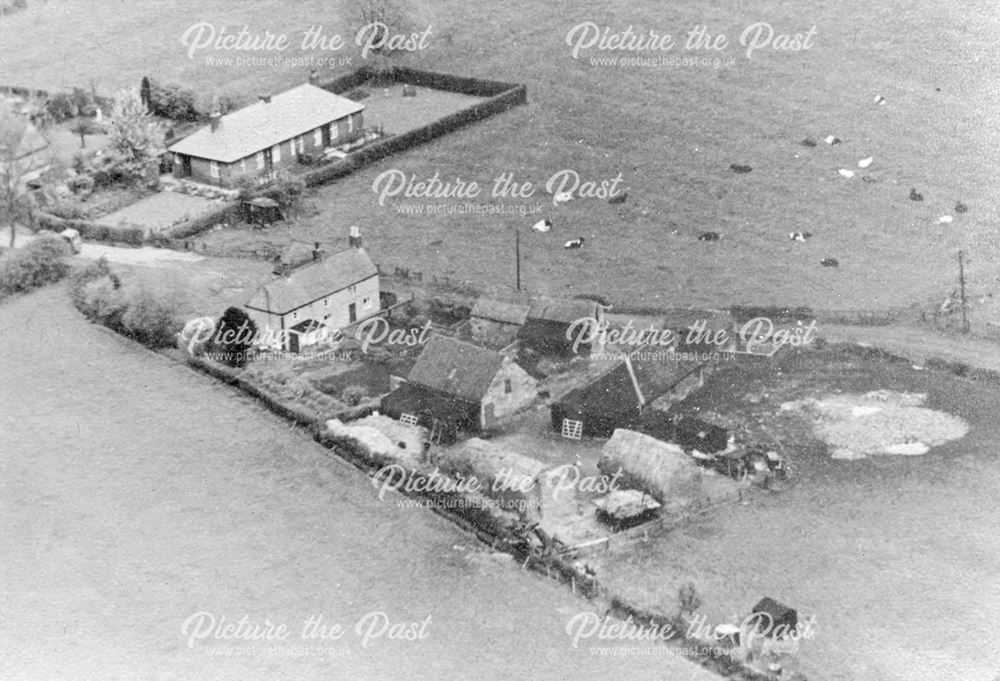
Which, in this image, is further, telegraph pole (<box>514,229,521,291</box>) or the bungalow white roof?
the bungalow white roof

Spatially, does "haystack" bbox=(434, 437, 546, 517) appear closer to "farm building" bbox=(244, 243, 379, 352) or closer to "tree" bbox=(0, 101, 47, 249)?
"farm building" bbox=(244, 243, 379, 352)

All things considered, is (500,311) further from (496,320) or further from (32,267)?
(32,267)

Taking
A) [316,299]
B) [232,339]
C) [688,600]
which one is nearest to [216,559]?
[688,600]

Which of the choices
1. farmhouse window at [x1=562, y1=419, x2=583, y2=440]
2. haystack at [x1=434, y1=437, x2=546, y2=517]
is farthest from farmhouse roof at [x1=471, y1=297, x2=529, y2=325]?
haystack at [x1=434, y1=437, x2=546, y2=517]

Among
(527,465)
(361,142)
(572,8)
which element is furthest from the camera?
(572,8)

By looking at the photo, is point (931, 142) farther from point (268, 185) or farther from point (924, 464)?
point (268, 185)

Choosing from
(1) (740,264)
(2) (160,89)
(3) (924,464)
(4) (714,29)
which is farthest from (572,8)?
(3) (924,464)

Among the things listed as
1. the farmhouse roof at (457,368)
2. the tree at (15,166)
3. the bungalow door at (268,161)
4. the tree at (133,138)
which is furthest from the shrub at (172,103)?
the farmhouse roof at (457,368)
